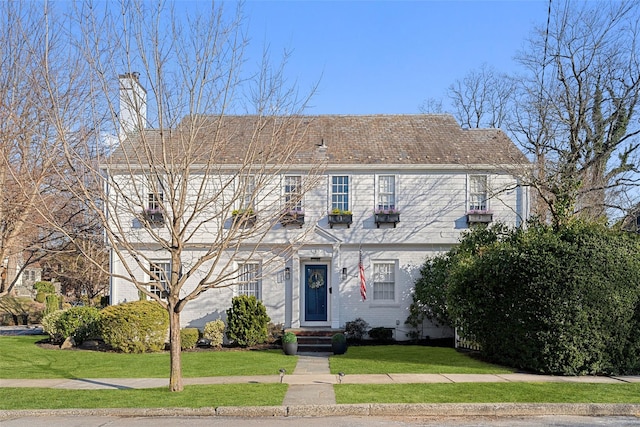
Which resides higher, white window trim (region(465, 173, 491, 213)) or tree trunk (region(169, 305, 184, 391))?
white window trim (region(465, 173, 491, 213))

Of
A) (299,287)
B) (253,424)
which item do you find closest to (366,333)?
(299,287)

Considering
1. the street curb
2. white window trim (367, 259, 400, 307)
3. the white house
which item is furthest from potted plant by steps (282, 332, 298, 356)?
the street curb

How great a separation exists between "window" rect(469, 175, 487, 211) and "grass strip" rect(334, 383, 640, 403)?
9340mm

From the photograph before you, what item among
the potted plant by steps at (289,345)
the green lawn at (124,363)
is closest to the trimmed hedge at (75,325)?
the green lawn at (124,363)

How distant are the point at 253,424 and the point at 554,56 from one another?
20.3 metres

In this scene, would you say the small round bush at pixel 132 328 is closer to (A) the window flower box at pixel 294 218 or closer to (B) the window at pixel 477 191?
(A) the window flower box at pixel 294 218

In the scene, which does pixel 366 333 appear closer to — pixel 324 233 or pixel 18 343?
pixel 324 233

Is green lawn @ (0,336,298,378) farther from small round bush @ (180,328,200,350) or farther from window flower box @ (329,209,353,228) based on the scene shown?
window flower box @ (329,209,353,228)

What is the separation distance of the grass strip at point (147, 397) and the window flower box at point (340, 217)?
8.87 metres

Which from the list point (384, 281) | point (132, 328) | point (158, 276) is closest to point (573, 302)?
point (384, 281)

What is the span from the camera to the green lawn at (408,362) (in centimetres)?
1325

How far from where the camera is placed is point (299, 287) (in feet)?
65.2

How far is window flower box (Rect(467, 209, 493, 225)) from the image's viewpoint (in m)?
19.5

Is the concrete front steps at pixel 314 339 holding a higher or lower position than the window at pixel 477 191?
lower
